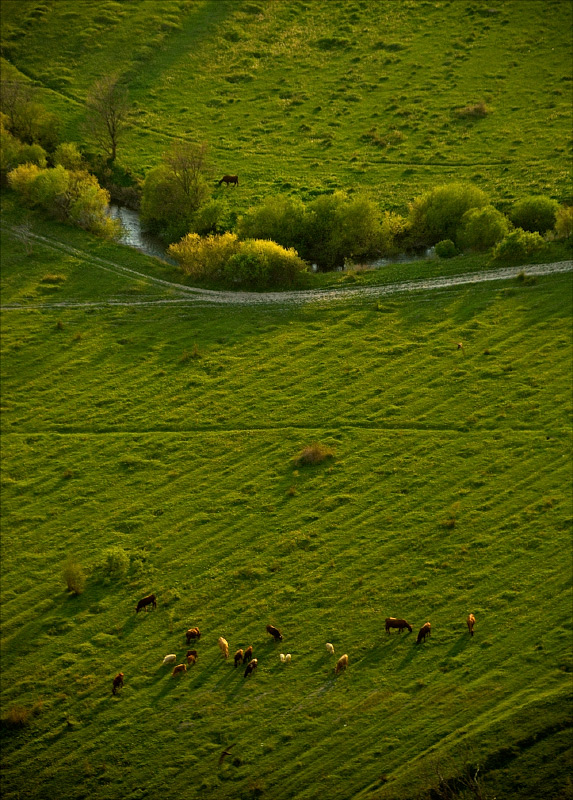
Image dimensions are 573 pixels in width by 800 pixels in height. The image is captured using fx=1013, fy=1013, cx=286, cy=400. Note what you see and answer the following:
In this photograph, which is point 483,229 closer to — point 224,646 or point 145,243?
point 145,243

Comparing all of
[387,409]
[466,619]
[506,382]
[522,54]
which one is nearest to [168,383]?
[387,409]

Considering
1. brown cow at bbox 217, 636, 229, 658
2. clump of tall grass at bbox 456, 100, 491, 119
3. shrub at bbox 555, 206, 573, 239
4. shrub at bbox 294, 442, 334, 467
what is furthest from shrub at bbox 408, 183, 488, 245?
brown cow at bbox 217, 636, 229, 658

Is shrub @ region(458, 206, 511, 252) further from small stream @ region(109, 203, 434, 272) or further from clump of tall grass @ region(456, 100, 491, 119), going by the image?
clump of tall grass @ region(456, 100, 491, 119)

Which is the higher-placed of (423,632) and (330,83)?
(330,83)

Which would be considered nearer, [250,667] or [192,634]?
[250,667]

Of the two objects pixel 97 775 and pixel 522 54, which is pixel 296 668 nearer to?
pixel 97 775

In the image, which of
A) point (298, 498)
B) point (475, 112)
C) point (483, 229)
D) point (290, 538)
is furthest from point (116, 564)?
point (475, 112)
